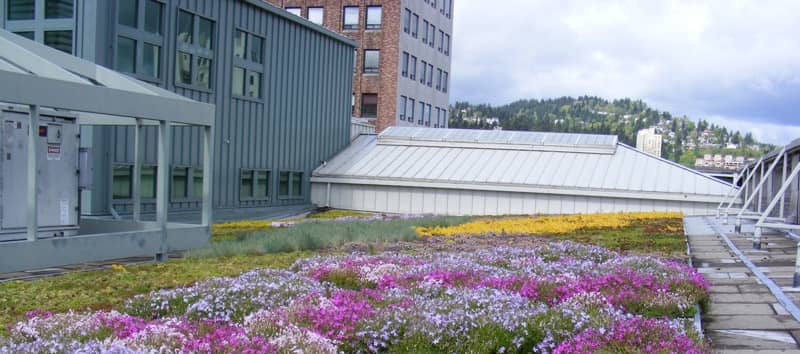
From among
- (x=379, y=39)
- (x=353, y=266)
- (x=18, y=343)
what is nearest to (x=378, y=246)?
(x=353, y=266)

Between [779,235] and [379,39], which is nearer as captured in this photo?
[779,235]

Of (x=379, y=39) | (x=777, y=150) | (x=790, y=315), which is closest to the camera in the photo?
(x=790, y=315)

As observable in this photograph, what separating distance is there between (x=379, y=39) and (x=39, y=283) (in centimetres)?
4866

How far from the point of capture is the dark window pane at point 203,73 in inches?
932

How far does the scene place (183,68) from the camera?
2295 centimetres

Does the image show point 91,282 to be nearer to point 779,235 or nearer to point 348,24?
point 779,235


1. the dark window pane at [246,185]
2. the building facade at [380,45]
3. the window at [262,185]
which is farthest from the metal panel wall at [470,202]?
the building facade at [380,45]

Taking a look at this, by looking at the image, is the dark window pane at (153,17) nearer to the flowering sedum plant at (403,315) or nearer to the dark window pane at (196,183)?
the dark window pane at (196,183)

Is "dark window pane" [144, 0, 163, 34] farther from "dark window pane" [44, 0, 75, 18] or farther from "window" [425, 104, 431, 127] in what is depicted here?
"window" [425, 104, 431, 127]

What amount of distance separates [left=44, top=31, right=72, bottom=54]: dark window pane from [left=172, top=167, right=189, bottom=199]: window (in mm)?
4692

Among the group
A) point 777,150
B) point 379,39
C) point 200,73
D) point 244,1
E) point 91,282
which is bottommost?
point 91,282

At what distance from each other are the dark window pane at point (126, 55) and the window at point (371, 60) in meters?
37.0

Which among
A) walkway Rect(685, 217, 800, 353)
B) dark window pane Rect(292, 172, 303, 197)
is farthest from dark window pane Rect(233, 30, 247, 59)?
walkway Rect(685, 217, 800, 353)

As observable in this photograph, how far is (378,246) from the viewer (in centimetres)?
1384
